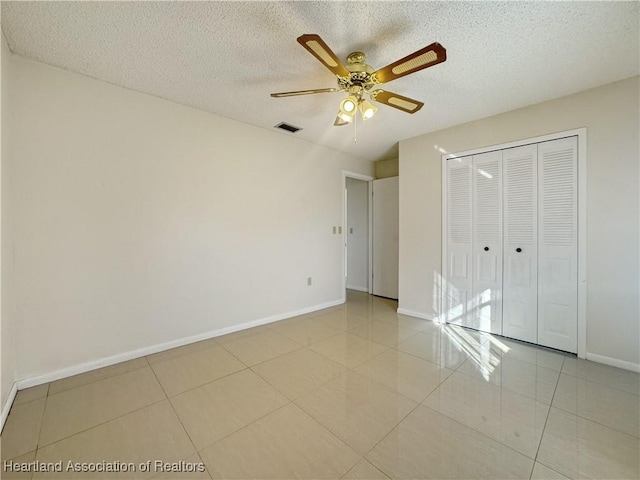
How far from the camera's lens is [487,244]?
3.07 metres

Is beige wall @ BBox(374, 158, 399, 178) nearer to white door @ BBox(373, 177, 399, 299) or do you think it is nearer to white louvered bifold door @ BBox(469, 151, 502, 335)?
white door @ BBox(373, 177, 399, 299)

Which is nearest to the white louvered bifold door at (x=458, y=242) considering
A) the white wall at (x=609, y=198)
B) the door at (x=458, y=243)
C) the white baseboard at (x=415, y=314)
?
the door at (x=458, y=243)

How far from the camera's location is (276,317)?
138 inches

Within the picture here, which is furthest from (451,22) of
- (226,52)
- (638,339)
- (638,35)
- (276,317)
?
(276,317)

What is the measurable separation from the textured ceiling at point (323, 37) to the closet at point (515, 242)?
27.7 inches

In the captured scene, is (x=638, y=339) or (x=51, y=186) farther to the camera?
(x=638, y=339)

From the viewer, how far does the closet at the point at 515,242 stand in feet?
8.48

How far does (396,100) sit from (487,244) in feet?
6.69

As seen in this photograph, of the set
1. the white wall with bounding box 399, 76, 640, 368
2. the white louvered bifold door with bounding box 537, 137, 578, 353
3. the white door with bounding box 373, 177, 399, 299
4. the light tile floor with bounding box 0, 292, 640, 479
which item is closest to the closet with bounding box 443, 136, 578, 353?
the white louvered bifold door with bounding box 537, 137, 578, 353

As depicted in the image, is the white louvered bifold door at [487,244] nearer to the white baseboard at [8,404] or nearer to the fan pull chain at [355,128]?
the fan pull chain at [355,128]

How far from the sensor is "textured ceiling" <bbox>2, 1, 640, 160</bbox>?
1.57 meters

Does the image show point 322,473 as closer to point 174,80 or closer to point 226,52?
point 226,52

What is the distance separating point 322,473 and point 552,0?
283cm

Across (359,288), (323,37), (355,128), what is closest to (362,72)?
(323,37)
